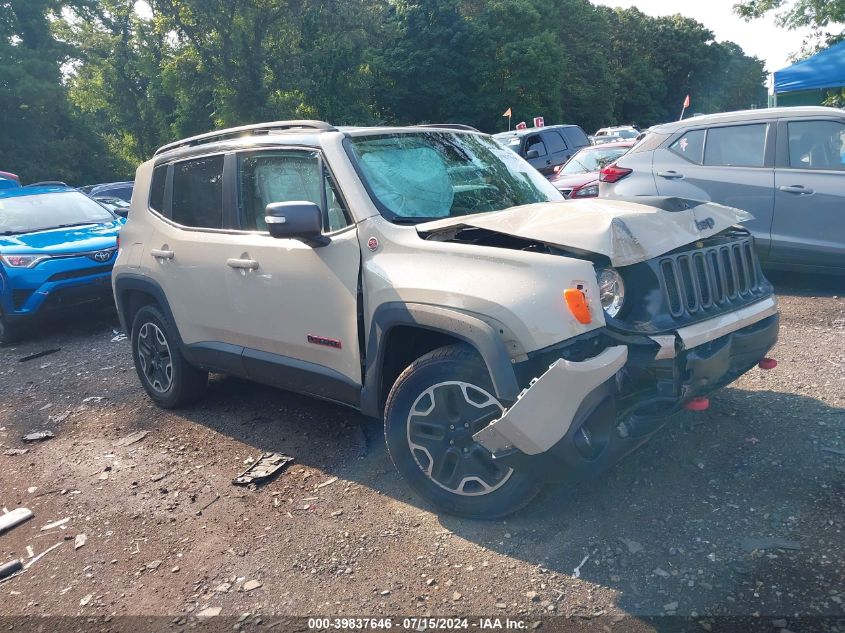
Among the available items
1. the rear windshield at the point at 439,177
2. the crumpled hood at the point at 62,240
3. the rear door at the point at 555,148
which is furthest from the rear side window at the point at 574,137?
the rear windshield at the point at 439,177

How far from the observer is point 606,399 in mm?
3143

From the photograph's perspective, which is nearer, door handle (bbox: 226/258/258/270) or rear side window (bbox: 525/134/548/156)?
door handle (bbox: 226/258/258/270)

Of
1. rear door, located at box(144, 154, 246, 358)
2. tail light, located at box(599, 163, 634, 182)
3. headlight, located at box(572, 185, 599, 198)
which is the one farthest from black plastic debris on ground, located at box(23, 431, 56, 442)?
headlight, located at box(572, 185, 599, 198)

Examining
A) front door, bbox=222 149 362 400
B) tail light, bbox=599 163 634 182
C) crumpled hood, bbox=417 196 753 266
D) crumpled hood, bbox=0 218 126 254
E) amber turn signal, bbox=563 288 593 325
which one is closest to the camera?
amber turn signal, bbox=563 288 593 325

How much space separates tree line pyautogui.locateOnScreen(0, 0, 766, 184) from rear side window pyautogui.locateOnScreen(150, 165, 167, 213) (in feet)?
91.1

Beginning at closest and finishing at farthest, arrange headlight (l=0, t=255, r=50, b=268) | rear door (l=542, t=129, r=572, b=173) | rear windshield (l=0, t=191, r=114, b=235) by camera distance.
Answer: headlight (l=0, t=255, r=50, b=268)
rear windshield (l=0, t=191, r=114, b=235)
rear door (l=542, t=129, r=572, b=173)

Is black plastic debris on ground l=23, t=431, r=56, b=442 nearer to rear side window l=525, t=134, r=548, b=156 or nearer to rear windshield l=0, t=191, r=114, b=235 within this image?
rear windshield l=0, t=191, r=114, b=235

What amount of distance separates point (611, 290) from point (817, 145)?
15.4 ft

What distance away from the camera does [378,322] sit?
371cm

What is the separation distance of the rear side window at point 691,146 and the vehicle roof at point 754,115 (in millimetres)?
110

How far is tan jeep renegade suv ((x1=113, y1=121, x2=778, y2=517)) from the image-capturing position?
3.17 m

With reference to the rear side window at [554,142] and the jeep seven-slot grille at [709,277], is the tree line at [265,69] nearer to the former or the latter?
the rear side window at [554,142]

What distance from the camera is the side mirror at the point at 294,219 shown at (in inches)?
147

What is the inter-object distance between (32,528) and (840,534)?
3.99 metres
